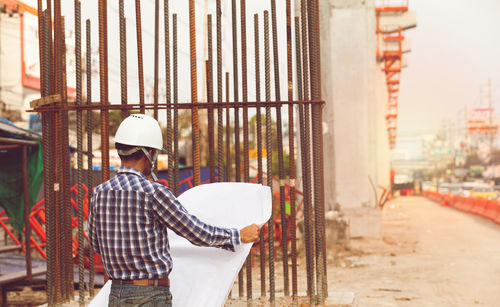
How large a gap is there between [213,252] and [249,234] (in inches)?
13.0

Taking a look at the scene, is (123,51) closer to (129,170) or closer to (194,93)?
(194,93)

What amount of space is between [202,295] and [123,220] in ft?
2.30

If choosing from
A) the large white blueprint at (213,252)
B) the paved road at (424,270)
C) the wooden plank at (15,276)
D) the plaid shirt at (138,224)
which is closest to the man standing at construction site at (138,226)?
the plaid shirt at (138,224)

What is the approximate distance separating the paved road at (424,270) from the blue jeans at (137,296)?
543 centimetres

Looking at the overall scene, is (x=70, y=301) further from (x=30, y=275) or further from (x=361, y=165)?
(x=361, y=165)

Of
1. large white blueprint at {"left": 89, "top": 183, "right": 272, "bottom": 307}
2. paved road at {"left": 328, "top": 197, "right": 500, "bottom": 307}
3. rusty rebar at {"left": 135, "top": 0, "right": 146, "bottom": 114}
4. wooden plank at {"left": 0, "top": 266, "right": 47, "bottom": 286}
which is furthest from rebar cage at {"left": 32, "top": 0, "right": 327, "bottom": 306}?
paved road at {"left": 328, "top": 197, "right": 500, "bottom": 307}

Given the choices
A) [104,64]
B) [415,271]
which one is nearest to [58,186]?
[104,64]

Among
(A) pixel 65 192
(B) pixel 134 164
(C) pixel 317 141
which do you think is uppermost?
(C) pixel 317 141

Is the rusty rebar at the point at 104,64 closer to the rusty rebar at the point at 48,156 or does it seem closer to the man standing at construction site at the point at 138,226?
the rusty rebar at the point at 48,156

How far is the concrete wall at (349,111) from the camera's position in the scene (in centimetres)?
1537

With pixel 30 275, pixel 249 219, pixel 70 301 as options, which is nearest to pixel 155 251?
pixel 249 219

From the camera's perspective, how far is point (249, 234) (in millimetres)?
3277

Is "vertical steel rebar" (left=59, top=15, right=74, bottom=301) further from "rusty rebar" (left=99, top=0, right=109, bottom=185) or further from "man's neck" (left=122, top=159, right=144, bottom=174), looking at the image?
"man's neck" (left=122, top=159, right=144, bottom=174)

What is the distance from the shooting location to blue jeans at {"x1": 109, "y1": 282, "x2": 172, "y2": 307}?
3.07 meters
